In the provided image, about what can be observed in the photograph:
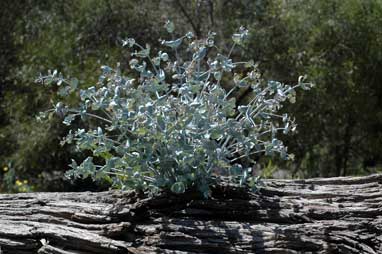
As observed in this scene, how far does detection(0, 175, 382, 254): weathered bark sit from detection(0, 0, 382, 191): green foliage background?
4291 millimetres

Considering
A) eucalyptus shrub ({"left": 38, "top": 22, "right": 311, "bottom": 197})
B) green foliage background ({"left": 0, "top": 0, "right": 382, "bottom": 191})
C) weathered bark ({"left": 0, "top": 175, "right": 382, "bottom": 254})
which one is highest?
green foliage background ({"left": 0, "top": 0, "right": 382, "bottom": 191})

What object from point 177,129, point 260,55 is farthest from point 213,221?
point 260,55

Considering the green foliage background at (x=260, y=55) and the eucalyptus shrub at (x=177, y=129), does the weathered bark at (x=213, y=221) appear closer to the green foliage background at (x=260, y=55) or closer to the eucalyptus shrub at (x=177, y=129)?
the eucalyptus shrub at (x=177, y=129)

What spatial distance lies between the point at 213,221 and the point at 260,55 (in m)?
5.03

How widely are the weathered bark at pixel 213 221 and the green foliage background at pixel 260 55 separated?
4291mm

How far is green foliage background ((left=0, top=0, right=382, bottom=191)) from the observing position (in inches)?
316

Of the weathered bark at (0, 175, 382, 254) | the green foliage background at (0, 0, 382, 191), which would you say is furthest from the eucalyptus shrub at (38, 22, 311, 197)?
the green foliage background at (0, 0, 382, 191)

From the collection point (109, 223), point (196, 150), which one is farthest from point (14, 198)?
point (196, 150)

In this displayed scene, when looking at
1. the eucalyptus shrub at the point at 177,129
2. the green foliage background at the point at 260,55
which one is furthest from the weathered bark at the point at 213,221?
the green foliage background at the point at 260,55

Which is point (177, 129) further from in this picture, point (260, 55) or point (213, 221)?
point (260, 55)

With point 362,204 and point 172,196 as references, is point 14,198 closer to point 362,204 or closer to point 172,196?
point 172,196

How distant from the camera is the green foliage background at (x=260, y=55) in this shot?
8031 millimetres

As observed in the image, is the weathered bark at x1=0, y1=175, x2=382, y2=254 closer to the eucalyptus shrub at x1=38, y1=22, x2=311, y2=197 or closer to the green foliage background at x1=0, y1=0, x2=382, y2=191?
A: the eucalyptus shrub at x1=38, y1=22, x2=311, y2=197

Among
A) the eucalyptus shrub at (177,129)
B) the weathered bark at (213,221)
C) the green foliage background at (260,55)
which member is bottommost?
the weathered bark at (213,221)
